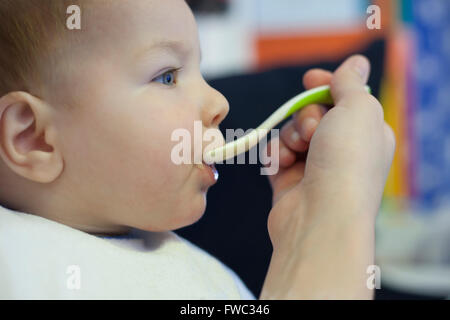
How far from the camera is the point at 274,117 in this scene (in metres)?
0.62

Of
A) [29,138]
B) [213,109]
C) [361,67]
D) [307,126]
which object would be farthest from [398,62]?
[29,138]

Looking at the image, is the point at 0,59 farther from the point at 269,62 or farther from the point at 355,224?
the point at 269,62

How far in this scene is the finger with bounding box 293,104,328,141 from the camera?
24.8 inches

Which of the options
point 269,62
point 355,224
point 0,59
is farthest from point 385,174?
point 269,62

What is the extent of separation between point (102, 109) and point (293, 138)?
0.26 m

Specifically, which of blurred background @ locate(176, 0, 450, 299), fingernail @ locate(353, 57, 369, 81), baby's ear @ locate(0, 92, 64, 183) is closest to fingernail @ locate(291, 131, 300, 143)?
fingernail @ locate(353, 57, 369, 81)

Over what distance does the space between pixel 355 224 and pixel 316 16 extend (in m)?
1.57

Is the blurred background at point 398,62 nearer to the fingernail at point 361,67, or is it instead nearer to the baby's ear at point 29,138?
the fingernail at point 361,67

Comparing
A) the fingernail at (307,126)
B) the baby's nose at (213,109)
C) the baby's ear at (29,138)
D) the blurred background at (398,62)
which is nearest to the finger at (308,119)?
the fingernail at (307,126)

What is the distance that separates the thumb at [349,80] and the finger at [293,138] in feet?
0.22

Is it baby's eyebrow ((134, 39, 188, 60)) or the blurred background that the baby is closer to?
baby's eyebrow ((134, 39, 188, 60))

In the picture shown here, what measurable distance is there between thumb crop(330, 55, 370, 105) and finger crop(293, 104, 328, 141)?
2 cm

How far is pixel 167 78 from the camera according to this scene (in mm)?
530

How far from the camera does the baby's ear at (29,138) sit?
50cm
